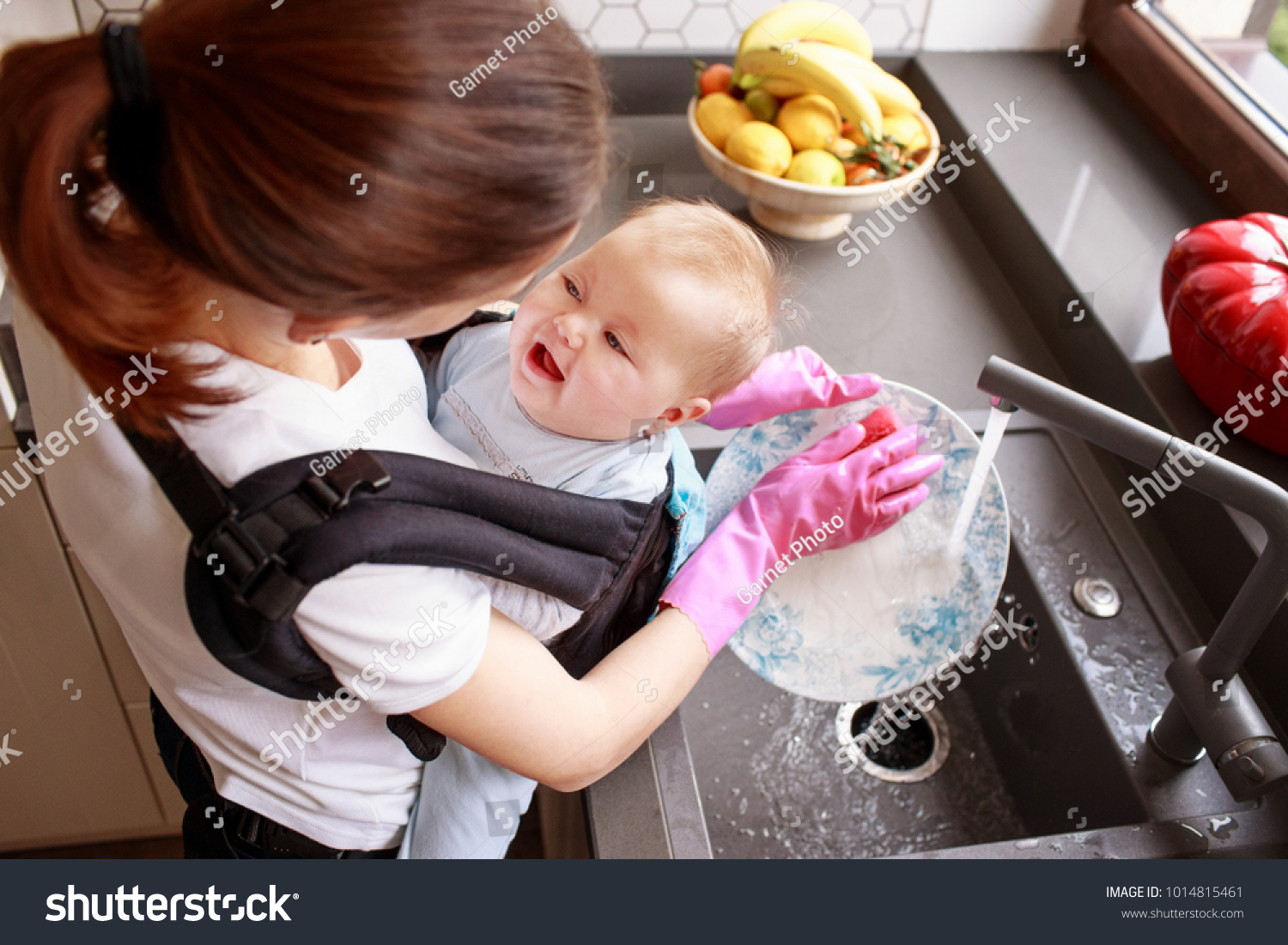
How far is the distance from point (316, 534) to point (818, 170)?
954mm

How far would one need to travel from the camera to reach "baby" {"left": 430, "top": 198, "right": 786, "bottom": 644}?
2.89 ft

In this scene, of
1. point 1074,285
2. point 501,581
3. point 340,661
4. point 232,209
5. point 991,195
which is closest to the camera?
point 232,209

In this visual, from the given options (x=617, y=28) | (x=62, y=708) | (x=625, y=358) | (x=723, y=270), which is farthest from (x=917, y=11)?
(x=62, y=708)

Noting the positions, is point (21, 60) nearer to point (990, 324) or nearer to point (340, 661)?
point (340, 661)

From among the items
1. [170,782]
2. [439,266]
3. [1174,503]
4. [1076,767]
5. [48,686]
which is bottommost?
[170,782]

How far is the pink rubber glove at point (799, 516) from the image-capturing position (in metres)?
0.92

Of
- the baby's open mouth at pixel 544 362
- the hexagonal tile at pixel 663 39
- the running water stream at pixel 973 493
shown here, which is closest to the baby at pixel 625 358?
the baby's open mouth at pixel 544 362

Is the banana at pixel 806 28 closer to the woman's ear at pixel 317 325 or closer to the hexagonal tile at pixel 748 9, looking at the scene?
the hexagonal tile at pixel 748 9

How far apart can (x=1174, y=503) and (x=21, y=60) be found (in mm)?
1121

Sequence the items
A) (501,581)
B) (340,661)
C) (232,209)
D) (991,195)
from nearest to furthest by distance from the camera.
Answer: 1. (232,209)
2. (340,661)
3. (501,581)
4. (991,195)

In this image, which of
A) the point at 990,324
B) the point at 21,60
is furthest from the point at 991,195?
the point at 21,60

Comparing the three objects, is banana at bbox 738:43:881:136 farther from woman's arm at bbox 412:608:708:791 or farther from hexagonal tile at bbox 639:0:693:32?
woman's arm at bbox 412:608:708:791

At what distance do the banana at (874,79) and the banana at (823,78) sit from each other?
3cm

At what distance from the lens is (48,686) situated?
4.42ft
